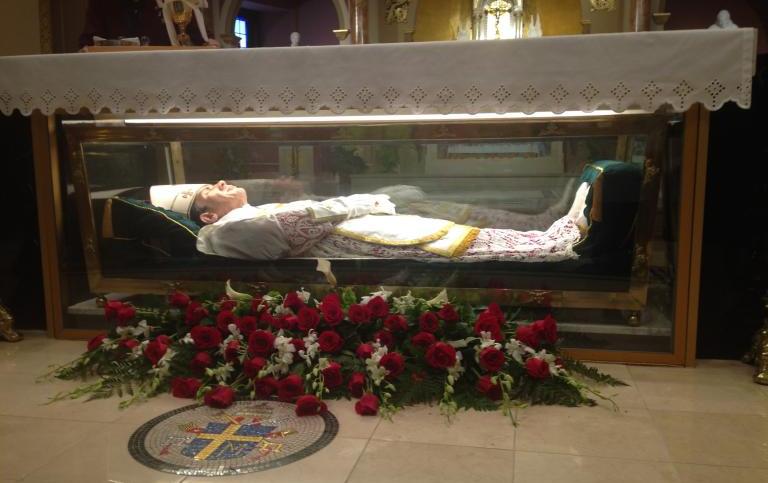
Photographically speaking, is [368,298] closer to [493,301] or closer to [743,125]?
[493,301]

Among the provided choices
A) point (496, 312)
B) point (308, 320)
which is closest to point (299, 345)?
point (308, 320)

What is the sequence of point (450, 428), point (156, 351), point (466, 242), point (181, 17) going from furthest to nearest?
point (181, 17), point (466, 242), point (156, 351), point (450, 428)

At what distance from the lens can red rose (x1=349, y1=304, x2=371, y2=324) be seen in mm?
2941

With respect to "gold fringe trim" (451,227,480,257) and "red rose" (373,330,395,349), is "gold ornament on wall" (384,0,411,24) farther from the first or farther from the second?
"red rose" (373,330,395,349)

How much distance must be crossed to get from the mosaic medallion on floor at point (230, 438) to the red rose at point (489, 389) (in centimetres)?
57

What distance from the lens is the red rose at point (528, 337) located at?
113 inches

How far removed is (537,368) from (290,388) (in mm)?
933

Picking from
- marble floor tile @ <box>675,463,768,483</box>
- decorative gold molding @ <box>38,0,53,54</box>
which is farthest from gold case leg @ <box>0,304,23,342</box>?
decorative gold molding @ <box>38,0,53,54</box>

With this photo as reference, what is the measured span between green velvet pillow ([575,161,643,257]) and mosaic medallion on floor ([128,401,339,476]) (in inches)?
56.2

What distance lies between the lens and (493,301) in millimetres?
3299

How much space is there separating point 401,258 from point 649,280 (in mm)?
1106

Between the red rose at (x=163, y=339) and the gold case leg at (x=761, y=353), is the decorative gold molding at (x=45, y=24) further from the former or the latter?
the gold case leg at (x=761, y=353)

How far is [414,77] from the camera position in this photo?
9.55ft

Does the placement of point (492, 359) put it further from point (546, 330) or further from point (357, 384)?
point (357, 384)
